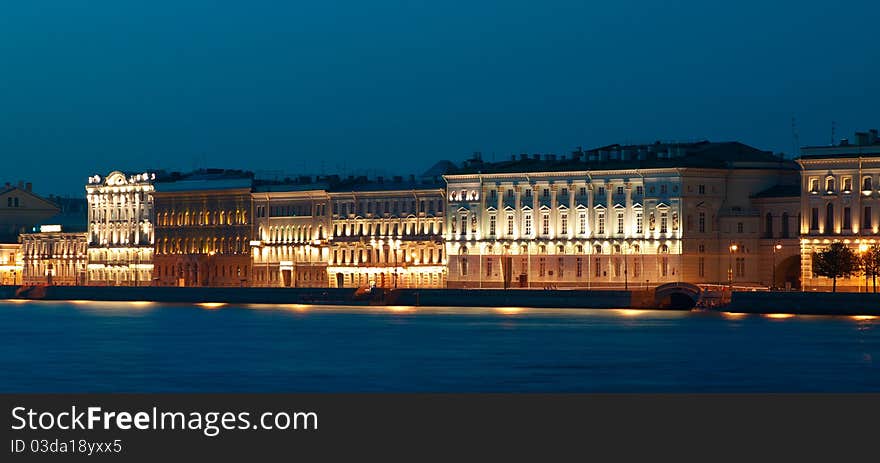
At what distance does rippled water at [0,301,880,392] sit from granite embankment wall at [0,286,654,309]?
12.1 ft

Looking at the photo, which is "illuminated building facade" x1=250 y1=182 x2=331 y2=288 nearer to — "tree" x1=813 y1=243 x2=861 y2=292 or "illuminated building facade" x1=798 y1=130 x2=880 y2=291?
"illuminated building facade" x1=798 y1=130 x2=880 y2=291

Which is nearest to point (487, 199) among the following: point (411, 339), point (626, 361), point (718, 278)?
point (718, 278)

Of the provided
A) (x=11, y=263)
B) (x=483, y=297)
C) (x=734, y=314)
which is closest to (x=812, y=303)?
(x=734, y=314)

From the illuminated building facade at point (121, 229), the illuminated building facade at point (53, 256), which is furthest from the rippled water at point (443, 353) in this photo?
the illuminated building facade at point (53, 256)

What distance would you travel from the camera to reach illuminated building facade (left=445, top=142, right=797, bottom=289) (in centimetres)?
10562

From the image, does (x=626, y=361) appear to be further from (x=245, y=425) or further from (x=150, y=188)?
(x=150, y=188)

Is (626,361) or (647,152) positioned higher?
(647,152)

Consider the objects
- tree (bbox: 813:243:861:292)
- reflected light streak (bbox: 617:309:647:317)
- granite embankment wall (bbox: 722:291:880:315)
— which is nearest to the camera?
granite embankment wall (bbox: 722:291:880:315)

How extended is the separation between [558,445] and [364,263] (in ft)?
257

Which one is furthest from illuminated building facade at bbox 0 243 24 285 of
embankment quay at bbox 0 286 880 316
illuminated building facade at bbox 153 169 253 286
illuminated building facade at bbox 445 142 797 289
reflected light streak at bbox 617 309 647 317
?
reflected light streak at bbox 617 309 647 317

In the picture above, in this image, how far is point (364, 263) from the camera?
121062mm

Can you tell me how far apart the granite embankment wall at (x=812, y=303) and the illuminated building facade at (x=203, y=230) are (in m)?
38.0

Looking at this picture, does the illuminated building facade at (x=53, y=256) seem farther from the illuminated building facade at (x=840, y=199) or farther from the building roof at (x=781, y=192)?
the illuminated building facade at (x=840, y=199)

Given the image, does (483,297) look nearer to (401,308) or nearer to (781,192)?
(401,308)
